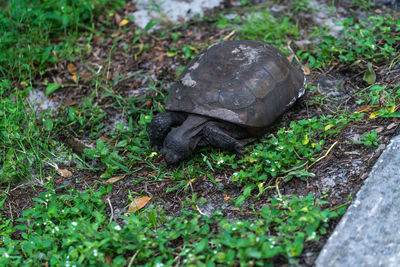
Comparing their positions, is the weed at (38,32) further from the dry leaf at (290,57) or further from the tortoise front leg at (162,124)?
the dry leaf at (290,57)

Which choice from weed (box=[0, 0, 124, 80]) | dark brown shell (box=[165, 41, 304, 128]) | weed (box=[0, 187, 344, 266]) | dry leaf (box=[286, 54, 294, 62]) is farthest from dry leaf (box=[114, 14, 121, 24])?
weed (box=[0, 187, 344, 266])

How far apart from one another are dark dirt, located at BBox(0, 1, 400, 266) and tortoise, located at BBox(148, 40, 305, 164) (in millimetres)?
231

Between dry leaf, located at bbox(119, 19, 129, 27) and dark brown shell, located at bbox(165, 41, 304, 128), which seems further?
dry leaf, located at bbox(119, 19, 129, 27)

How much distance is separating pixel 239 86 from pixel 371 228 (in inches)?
60.8

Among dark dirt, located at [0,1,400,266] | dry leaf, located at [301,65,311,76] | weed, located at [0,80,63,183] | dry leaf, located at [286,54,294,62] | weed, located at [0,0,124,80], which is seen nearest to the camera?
dark dirt, located at [0,1,400,266]

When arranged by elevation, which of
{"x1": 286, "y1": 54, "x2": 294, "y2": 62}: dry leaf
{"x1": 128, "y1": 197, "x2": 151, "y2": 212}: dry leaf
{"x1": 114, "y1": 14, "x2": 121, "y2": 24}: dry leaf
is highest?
{"x1": 114, "y1": 14, "x2": 121, "y2": 24}: dry leaf

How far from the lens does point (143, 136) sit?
4004 mm

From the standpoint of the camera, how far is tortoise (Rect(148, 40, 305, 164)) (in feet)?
11.3

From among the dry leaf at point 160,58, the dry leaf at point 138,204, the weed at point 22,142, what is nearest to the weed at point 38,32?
the weed at point 22,142

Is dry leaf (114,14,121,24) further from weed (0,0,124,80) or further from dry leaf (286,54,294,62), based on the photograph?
dry leaf (286,54,294,62)

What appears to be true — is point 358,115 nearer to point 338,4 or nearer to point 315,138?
point 315,138

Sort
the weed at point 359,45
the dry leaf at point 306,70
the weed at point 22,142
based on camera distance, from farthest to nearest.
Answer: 1. the dry leaf at point 306,70
2. the weed at point 359,45
3. the weed at point 22,142

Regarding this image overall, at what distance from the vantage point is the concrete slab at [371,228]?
2305 millimetres

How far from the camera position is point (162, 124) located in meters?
3.68
